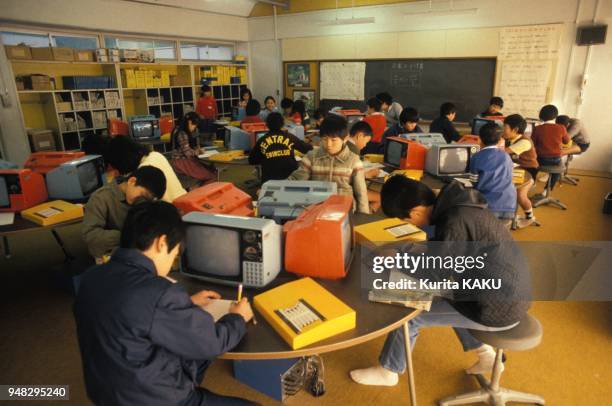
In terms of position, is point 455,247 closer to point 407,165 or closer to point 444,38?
point 407,165

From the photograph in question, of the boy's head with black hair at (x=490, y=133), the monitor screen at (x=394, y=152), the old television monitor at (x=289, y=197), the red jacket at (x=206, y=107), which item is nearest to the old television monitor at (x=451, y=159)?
the monitor screen at (x=394, y=152)

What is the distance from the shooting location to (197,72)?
9.02 metres

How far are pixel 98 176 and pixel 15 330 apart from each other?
4.50 ft

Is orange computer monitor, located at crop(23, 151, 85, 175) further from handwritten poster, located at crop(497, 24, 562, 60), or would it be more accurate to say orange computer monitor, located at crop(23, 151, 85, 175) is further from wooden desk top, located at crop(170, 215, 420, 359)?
handwritten poster, located at crop(497, 24, 562, 60)

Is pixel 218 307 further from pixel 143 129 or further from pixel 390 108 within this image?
pixel 143 129

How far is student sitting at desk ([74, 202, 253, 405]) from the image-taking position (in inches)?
47.0

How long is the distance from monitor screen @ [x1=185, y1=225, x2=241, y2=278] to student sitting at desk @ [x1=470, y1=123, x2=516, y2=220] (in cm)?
230

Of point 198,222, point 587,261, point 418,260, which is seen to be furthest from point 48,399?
point 587,261

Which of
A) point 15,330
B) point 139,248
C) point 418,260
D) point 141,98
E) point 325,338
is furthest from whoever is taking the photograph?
point 141,98

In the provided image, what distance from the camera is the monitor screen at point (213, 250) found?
174 centimetres

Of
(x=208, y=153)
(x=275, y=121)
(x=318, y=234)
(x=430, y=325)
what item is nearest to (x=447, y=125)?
(x=275, y=121)

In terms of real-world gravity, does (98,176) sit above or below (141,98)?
below

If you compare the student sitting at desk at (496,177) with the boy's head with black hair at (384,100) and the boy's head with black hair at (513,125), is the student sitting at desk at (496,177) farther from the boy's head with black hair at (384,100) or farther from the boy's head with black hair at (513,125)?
the boy's head with black hair at (384,100)

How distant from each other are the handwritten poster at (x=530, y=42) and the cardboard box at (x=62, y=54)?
7.29 metres
